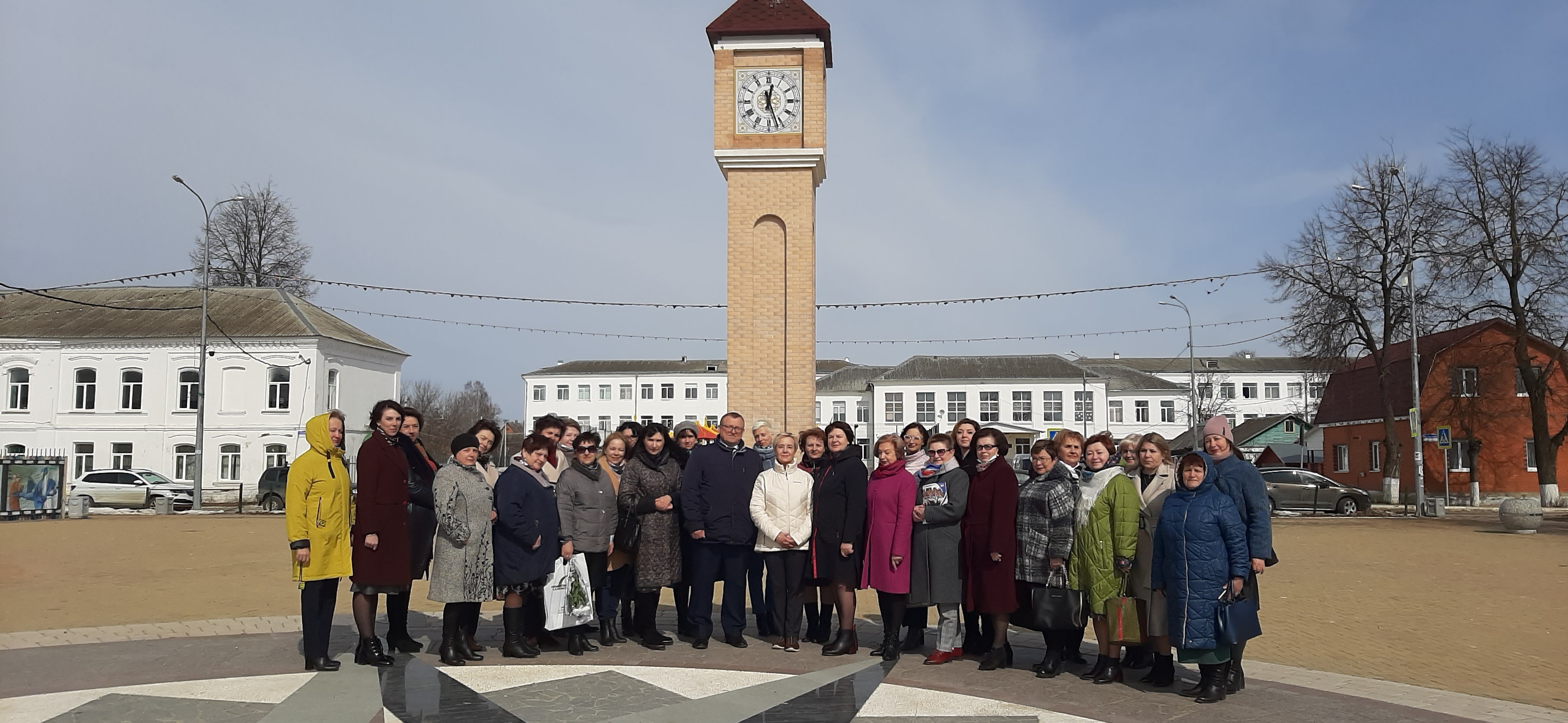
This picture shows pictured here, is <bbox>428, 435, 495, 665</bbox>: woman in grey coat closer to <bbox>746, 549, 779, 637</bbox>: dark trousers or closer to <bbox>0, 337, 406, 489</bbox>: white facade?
<bbox>746, 549, 779, 637</bbox>: dark trousers

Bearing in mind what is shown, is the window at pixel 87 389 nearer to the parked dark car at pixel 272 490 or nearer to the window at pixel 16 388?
the window at pixel 16 388

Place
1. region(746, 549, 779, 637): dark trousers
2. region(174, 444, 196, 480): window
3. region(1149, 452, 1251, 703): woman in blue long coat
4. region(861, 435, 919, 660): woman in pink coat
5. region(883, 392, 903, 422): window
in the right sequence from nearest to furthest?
region(1149, 452, 1251, 703): woman in blue long coat
region(861, 435, 919, 660): woman in pink coat
region(746, 549, 779, 637): dark trousers
region(174, 444, 196, 480): window
region(883, 392, 903, 422): window

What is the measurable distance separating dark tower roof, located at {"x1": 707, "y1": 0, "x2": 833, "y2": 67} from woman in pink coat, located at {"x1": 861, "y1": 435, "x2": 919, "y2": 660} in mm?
→ 14355

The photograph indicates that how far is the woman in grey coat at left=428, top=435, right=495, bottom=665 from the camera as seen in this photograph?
25.9 feet

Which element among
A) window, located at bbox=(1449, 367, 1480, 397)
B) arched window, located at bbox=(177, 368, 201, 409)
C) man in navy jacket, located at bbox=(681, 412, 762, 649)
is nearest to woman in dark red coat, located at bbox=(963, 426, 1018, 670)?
man in navy jacket, located at bbox=(681, 412, 762, 649)

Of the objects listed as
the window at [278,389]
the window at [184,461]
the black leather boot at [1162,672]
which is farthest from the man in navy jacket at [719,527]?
the window at [184,461]

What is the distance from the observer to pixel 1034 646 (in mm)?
9070

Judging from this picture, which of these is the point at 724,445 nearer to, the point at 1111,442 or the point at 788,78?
the point at 1111,442

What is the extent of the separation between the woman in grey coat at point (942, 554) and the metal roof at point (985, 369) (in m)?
65.3

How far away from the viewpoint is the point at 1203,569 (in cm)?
698

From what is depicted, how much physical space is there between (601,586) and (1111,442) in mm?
4165

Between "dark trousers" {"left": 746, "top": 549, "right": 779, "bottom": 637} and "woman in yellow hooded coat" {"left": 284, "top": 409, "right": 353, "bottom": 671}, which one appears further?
"dark trousers" {"left": 746, "top": 549, "right": 779, "bottom": 637}

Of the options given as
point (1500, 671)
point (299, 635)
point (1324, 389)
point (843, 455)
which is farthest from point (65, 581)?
point (1324, 389)

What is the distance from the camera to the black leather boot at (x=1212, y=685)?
696 centimetres
